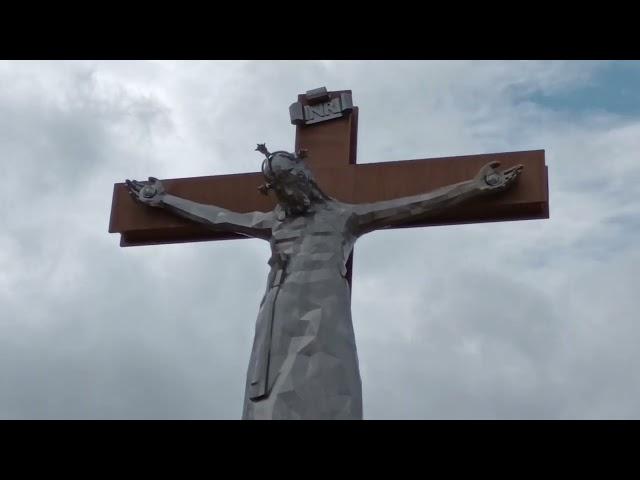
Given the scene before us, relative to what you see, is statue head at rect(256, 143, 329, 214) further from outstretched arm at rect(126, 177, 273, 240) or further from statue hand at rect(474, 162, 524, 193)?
statue hand at rect(474, 162, 524, 193)

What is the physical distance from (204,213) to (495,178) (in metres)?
1.84

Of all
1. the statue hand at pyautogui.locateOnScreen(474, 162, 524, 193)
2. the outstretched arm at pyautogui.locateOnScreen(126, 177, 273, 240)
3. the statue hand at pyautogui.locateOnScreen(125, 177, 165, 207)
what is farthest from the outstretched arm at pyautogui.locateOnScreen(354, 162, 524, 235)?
the statue hand at pyautogui.locateOnScreen(125, 177, 165, 207)

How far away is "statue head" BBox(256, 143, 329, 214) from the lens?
20.1 feet

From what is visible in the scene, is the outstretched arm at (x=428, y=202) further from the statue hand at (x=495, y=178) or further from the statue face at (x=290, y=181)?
the statue face at (x=290, y=181)

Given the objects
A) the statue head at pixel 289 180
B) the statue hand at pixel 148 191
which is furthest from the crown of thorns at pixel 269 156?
the statue hand at pixel 148 191

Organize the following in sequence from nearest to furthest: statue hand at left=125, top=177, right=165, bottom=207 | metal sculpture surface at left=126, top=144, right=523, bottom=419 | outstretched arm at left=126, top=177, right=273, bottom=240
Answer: metal sculpture surface at left=126, top=144, right=523, bottom=419, outstretched arm at left=126, top=177, right=273, bottom=240, statue hand at left=125, top=177, right=165, bottom=207

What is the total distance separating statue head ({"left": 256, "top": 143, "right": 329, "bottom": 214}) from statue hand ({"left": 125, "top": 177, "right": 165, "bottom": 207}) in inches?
37.2

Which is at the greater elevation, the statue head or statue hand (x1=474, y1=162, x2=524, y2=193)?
statue hand (x1=474, y1=162, x2=524, y2=193)

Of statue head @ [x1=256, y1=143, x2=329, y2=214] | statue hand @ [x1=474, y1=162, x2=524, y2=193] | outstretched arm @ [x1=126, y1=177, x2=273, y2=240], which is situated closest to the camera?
statue head @ [x1=256, y1=143, x2=329, y2=214]

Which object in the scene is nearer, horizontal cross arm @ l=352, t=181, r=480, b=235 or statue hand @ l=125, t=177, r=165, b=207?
horizontal cross arm @ l=352, t=181, r=480, b=235

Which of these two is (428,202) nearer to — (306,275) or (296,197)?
(296,197)

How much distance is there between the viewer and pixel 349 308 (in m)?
5.93
